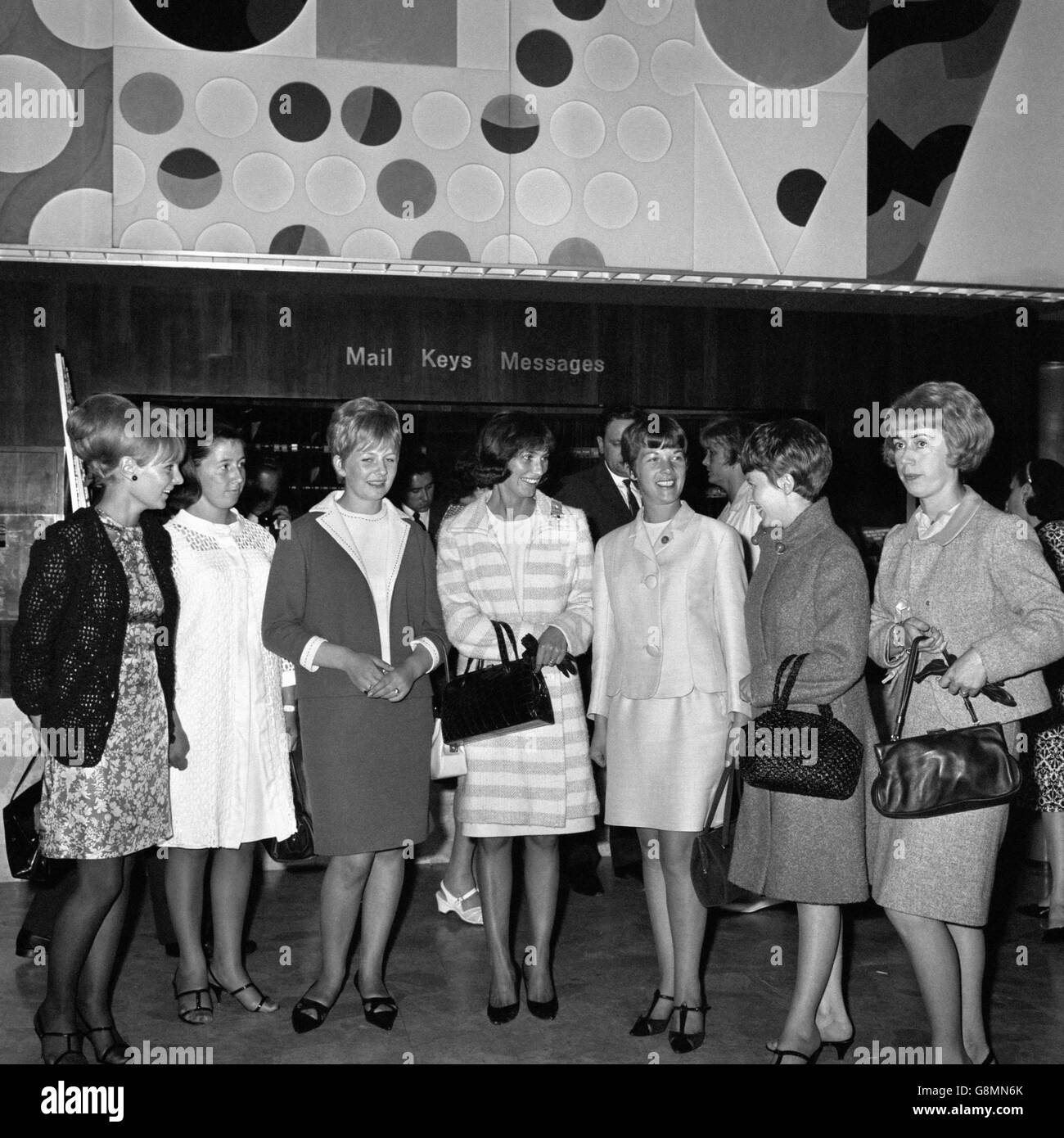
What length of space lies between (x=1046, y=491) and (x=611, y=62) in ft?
10.7

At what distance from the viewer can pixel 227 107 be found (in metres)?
6.12

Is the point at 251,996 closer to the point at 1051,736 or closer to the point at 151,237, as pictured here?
the point at 1051,736

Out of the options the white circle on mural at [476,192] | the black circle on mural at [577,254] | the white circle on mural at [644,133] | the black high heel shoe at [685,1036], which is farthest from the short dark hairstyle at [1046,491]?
the white circle on mural at [476,192]

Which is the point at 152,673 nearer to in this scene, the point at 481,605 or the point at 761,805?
the point at 481,605

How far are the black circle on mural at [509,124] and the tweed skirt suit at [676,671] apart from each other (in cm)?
346

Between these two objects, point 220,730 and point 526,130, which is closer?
point 220,730

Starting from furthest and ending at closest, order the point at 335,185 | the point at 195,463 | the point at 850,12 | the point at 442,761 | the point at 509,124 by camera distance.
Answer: the point at 850,12 → the point at 509,124 → the point at 335,185 → the point at 442,761 → the point at 195,463

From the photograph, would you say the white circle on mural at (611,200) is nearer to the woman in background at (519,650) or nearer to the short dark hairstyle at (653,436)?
the woman in background at (519,650)

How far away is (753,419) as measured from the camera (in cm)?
771

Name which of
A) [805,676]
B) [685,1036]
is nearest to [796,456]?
[805,676]

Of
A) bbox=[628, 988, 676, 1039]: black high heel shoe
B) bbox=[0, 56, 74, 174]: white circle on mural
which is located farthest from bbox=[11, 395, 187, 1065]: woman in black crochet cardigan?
bbox=[0, 56, 74, 174]: white circle on mural

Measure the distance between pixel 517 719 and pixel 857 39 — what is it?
486 cm

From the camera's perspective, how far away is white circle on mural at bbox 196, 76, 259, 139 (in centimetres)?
609
